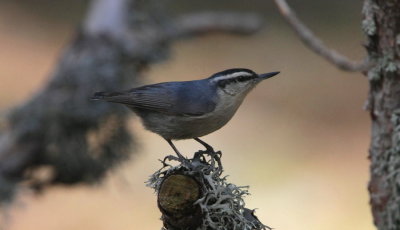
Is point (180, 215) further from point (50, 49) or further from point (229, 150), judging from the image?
point (50, 49)

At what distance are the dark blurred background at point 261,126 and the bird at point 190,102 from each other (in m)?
1.20

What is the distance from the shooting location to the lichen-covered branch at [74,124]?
12.4 feet

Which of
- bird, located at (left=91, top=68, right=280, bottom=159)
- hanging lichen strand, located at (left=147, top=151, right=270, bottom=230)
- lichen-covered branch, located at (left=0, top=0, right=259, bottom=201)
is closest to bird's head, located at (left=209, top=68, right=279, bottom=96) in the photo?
bird, located at (left=91, top=68, right=280, bottom=159)

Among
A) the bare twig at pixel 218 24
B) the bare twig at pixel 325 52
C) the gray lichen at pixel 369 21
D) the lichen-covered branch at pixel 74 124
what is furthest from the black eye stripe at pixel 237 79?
the bare twig at pixel 218 24

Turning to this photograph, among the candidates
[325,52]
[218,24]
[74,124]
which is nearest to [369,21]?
[325,52]

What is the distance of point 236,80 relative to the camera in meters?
2.77

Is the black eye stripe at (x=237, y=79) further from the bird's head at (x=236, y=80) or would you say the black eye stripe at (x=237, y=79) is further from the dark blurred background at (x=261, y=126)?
the dark blurred background at (x=261, y=126)

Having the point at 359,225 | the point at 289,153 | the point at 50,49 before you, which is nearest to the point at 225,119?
the point at 359,225

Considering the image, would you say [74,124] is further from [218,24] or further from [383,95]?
[383,95]

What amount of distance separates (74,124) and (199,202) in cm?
219

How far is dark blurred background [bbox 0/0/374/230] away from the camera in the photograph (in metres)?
5.11

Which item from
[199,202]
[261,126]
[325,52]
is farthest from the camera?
[261,126]

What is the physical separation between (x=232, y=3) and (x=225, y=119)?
561cm

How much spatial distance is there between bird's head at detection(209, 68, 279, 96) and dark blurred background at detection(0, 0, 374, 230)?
4.14ft
